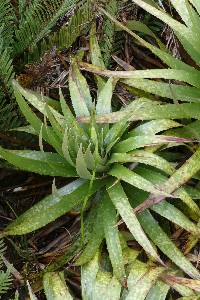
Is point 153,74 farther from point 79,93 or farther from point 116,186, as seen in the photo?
point 116,186

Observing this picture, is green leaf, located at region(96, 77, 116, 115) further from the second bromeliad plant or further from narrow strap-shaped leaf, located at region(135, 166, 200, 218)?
narrow strap-shaped leaf, located at region(135, 166, 200, 218)

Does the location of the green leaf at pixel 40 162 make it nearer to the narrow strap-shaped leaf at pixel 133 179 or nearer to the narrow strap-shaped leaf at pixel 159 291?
the narrow strap-shaped leaf at pixel 133 179

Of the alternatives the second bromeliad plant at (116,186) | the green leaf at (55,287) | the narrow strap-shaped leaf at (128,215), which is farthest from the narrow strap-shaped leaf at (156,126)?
the green leaf at (55,287)

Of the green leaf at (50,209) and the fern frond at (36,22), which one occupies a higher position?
the fern frond at (36,22)

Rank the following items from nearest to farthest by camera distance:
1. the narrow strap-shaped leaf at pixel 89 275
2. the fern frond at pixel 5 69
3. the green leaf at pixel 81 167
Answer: the green leaf at pixel 81 167 < the narrow strap-shaped leaf at pixel 89 275 < the fern frond at pixel 5 69

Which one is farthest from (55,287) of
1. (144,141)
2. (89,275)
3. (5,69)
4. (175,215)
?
(5,69)

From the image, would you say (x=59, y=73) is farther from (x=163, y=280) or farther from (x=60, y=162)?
(x=163, y=280)

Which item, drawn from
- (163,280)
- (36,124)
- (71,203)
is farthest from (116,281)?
(36,124)
